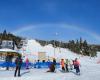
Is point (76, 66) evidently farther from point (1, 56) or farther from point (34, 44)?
point (34, 44)

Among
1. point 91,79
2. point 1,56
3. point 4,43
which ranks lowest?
point 91,79

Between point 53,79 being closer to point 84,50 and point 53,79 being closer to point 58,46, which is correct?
point 58,46

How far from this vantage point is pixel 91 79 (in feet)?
72.0

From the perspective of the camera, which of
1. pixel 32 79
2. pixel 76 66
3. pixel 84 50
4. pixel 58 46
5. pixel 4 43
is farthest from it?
pixel 84 50

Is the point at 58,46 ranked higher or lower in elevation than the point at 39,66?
higher

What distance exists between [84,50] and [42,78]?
8380cm

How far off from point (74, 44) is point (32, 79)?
84416 mm

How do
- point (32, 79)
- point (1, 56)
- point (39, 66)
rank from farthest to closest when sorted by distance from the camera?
→ point (1, 56) → point (39, 66) → point (32, 79)

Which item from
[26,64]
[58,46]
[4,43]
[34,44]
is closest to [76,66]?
[26,64]

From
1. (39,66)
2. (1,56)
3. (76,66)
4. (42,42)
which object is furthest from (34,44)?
(76,66)

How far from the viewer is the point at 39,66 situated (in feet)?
120

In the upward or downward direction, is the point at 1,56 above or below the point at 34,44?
below

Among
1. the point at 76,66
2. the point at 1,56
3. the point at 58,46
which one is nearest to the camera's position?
Answer: the point at 76,66

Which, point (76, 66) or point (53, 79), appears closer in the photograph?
point (53, 79)
